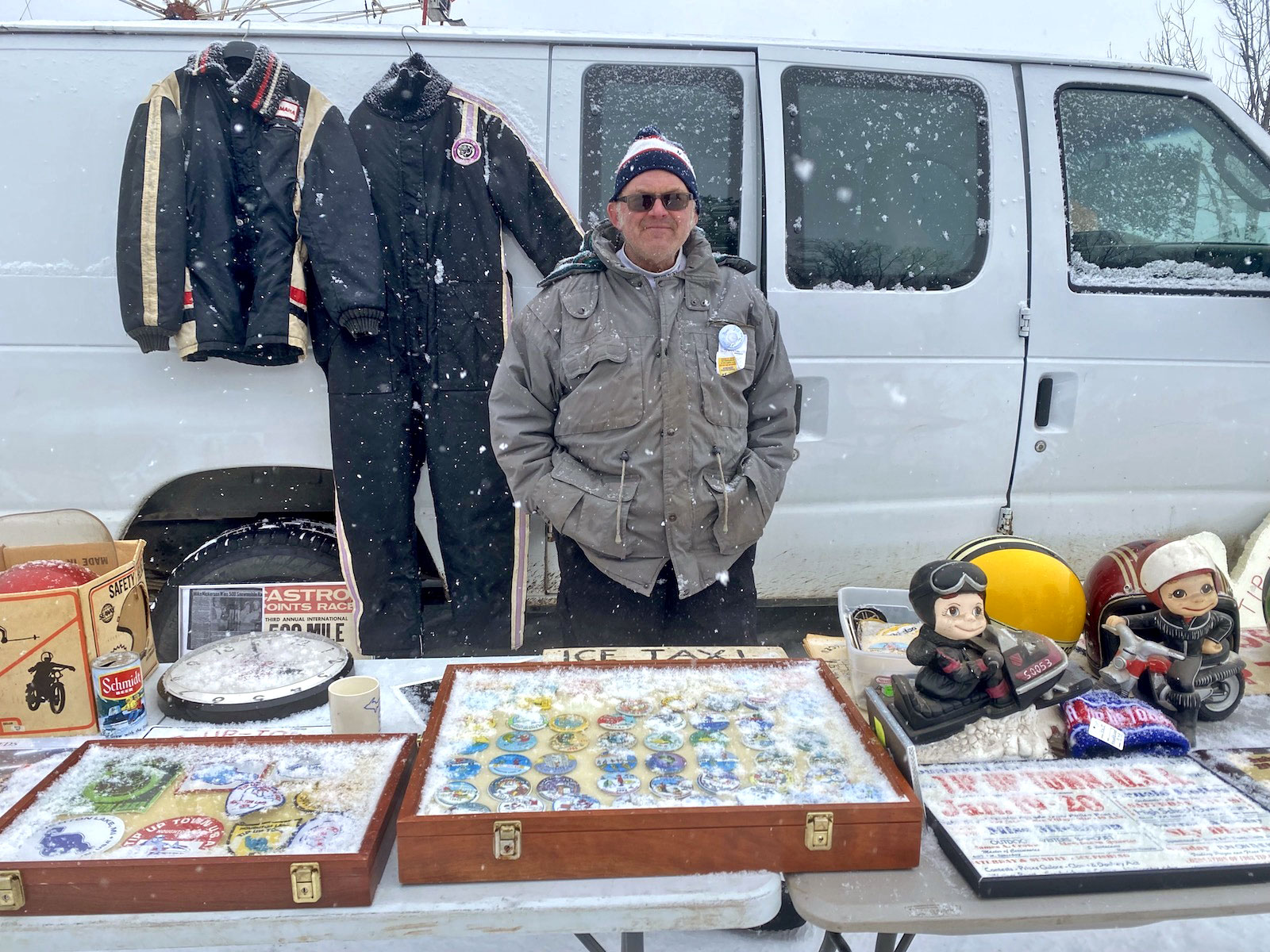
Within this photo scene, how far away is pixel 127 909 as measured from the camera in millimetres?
1138

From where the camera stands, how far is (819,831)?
1211 millimetres

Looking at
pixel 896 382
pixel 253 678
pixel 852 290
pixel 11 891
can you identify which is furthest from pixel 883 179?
pixel 11 891

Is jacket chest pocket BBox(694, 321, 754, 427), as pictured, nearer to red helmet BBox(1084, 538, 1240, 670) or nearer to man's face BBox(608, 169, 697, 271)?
man's face BBox(608, 169, 697, 271)

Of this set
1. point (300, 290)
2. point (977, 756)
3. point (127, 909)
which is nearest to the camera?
point (127, 909)

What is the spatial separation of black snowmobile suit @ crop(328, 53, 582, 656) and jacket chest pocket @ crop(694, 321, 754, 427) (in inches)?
29.3

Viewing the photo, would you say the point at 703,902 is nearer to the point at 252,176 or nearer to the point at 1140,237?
the point at 252,176

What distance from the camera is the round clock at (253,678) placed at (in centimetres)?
165

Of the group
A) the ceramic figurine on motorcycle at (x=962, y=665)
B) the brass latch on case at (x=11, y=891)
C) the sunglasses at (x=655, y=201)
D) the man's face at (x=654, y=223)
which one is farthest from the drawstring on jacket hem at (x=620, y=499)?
the brass latch on case at (x=11, y=891)

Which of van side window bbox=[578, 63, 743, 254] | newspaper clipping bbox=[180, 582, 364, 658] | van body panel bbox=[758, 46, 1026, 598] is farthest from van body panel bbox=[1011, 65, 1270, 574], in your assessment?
newspaper clipping bbox=[180, 582, 364, 658]

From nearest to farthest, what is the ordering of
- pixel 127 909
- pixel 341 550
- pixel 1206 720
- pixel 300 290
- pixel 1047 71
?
pixel 127 909
pixel 1206 720
pixel 300 290
pixel 341 550
pixel 1047 71

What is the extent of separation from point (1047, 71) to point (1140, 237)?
26.3 inches

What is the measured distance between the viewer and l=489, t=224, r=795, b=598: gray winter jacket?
218cm

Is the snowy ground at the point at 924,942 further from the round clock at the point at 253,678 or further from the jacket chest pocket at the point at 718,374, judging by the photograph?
the jacket chest pocket at the point at 718,374

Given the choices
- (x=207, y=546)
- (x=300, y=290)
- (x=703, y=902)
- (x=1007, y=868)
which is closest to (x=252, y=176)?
(x=300, y=290)
